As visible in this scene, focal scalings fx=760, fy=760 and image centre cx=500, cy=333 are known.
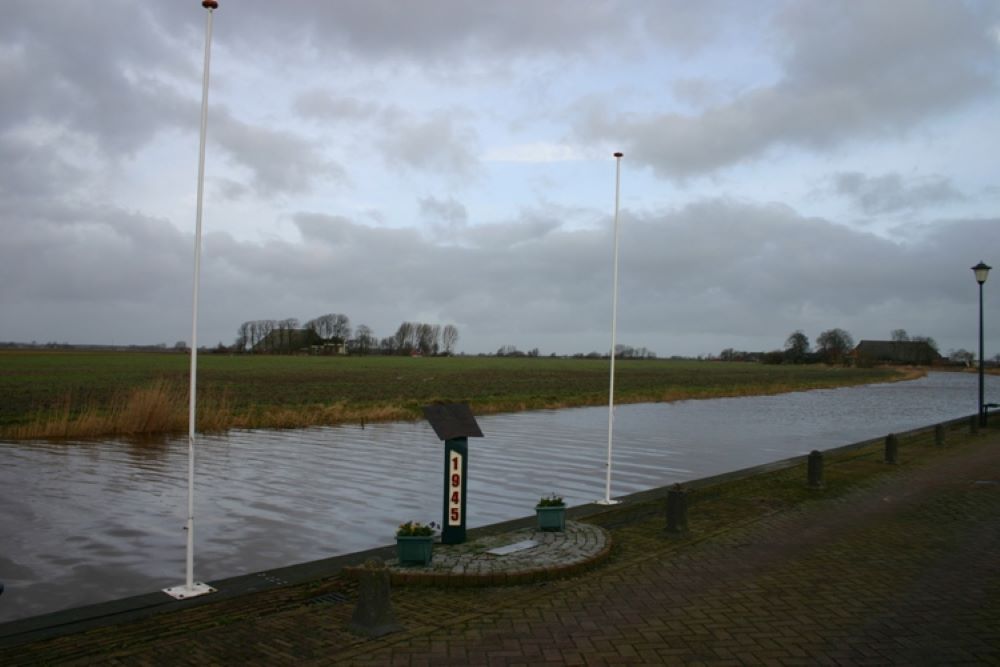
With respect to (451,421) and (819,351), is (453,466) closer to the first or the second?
(451,421)

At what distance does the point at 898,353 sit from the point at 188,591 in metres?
195

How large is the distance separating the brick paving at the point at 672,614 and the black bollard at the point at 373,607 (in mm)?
133

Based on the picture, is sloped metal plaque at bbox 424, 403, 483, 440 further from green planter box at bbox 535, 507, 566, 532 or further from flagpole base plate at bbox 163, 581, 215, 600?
flagpole base plate at bbox 163, 581, 215, 600

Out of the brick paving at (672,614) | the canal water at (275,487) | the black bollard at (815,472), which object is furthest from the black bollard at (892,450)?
the brick paving at (672,614)

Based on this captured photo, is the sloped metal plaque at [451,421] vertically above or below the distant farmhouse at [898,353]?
below

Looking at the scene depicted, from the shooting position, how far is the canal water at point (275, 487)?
8.07 metres

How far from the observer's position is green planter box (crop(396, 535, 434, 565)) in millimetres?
6965

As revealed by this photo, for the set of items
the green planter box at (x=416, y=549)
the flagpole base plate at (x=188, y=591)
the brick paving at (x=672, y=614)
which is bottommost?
the flagpole base plate at (x=188, y=591)

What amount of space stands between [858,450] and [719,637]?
1430cm

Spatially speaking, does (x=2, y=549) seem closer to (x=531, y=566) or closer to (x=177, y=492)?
(x=177, y=492)

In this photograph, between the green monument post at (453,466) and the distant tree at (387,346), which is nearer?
the green monument post at (453,466)

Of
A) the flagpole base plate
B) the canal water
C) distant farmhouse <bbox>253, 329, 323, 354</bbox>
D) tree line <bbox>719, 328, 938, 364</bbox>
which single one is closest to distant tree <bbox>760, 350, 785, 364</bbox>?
tree line <bbox>719, 328, 938, 364</bbox>

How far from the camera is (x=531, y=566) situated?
6.98 m

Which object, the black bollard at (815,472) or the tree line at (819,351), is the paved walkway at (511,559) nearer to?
the black bollard at (815,472)
